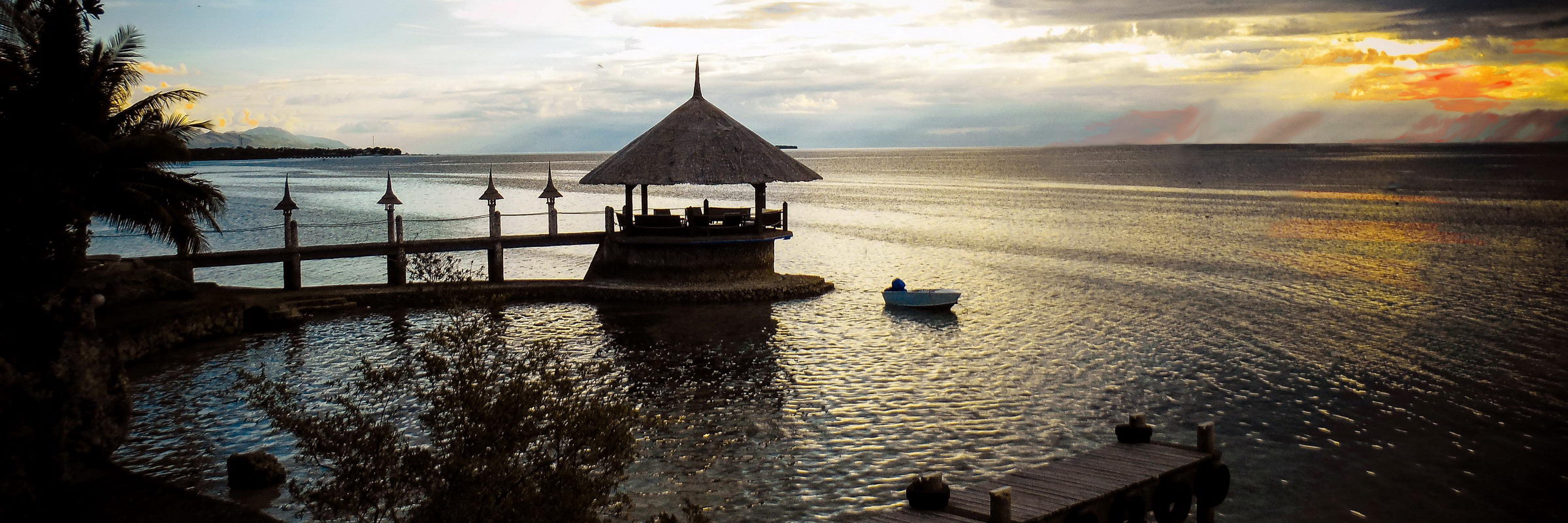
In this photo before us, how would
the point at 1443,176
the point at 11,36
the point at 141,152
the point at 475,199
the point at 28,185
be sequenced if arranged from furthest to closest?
1. the point at 1443,176
2. the point at 475,199
3. the point at 141,152
4. the point at 11,36
5. the point at 28,185

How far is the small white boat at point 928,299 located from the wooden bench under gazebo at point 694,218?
3.69m

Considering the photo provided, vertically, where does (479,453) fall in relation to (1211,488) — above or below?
above

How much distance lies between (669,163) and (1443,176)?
98519 millimetres

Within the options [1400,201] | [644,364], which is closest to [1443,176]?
[1400,201]

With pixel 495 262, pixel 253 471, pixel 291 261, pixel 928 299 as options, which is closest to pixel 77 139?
pixel 253 471

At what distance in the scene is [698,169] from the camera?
2531cm

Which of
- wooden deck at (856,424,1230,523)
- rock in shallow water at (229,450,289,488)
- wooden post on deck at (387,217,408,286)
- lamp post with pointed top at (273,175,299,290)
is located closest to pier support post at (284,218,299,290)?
lamp post with pointed top at (273,175,299,290)

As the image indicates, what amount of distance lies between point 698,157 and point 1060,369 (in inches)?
450

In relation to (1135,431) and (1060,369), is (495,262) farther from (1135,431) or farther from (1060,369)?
(1135,431)

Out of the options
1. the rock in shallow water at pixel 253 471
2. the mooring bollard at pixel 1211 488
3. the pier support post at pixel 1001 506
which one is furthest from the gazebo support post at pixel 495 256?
the pier support post at pixel 1001 506

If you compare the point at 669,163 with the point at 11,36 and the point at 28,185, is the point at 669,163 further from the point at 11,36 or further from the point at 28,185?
the point at 28,185

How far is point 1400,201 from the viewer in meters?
65.8

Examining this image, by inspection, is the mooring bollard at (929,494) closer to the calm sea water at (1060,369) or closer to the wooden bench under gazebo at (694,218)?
the calm sea water at (1060,369)

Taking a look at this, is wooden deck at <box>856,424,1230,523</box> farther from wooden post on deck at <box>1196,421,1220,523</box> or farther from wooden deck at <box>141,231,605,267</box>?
wooden deck at <box>141,231,605,267</box>
